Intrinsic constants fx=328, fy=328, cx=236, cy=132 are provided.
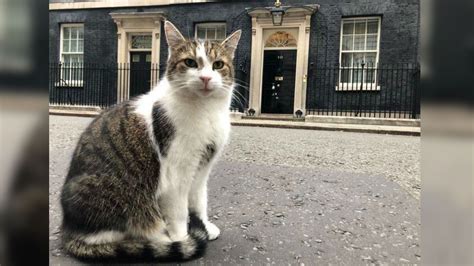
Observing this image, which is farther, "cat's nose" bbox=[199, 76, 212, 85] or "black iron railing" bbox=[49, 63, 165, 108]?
"black iron railing" bbox=[49, 63, 165, 108]

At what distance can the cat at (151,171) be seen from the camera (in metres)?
0.97

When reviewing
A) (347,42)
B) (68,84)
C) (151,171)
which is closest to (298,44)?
(347,42)

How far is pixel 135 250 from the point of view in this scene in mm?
944

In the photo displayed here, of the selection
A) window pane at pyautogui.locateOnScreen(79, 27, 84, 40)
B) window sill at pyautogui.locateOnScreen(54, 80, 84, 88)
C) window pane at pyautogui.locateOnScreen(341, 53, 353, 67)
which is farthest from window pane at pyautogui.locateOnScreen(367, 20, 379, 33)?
window sill at pyautogui.locateOnScreen(54, 80, 84, 88)

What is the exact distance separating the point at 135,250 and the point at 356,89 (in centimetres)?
668

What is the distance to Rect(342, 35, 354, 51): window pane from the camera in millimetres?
7379

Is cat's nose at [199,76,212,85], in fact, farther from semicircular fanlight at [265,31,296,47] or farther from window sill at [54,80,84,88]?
semicircular fanlight at [265,31,296,47]

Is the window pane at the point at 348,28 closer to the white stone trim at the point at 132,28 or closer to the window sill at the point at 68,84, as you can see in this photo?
the white stone trim at the point at 132,28

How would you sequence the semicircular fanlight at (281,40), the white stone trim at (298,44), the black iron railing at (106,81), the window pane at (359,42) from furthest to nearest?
the semicircular fanlight at (281,40) → the window pane at (359,42) → the white stone trim at (298,44) → the black iron railing at (106,81)

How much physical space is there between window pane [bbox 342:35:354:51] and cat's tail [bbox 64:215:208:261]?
723 cm

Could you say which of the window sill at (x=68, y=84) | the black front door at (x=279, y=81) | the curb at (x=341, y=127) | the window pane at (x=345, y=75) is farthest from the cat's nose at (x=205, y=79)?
the window pane at (x=345, y=75)

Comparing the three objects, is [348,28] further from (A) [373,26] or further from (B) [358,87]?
(B) [358,87]

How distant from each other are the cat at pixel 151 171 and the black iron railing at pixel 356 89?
5.58m

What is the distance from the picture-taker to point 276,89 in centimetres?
748
